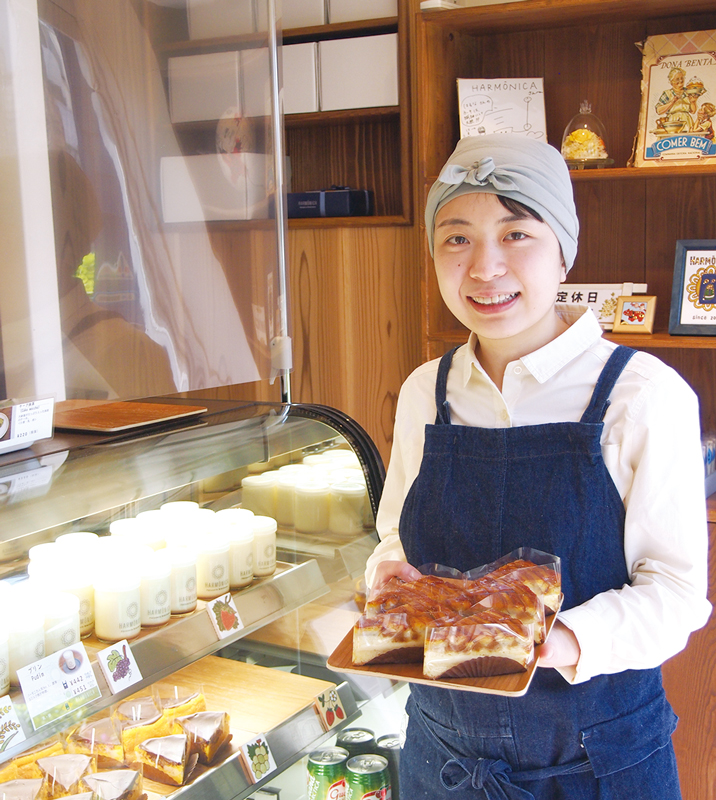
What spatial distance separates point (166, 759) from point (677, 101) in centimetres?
228

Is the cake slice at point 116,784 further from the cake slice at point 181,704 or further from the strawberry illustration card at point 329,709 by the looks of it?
the strawberry illustration card at point 329,709

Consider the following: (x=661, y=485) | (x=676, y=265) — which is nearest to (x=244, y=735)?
(x=661, y=485)

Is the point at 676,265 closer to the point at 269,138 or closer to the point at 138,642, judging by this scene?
the point at 269,138

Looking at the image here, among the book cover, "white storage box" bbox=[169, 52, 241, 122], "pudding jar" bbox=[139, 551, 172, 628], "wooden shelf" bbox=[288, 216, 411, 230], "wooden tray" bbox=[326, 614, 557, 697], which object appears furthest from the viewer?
"wooden shelf" bbox=[288, 216, 411, 230]

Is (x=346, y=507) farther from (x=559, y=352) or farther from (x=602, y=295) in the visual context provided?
(x=602, y=295)

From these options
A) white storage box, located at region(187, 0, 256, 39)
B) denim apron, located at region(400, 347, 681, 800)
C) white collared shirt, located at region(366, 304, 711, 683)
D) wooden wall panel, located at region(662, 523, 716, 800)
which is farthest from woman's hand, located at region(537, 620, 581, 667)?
wooden wall panel, located at region(662, 523, 716, 800)

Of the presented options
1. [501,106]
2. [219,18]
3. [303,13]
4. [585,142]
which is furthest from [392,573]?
[303,13]

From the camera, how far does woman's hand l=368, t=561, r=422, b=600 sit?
1.24 m

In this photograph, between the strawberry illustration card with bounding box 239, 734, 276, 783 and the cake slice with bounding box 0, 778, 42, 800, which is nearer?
the cake slice with bounding box 0, 778, 42, 800

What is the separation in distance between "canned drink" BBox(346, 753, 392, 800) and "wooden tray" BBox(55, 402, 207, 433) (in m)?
0.80

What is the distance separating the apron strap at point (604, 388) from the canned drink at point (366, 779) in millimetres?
920

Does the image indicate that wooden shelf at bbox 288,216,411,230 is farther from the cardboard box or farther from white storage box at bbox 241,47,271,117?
white storage box at bbox 241,47,271,117

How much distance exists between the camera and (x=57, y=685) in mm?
1163

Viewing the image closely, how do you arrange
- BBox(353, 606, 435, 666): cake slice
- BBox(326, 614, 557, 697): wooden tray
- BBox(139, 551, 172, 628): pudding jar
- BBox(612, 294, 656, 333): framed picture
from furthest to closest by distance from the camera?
BBox(612, 294, 656, 333): framed picture
BBox(139, 551, 172, 628): pudding jar
BBox(353, 606, 435, 666): cake slice
BBox(326, 614, 557, 697): wooden tray
